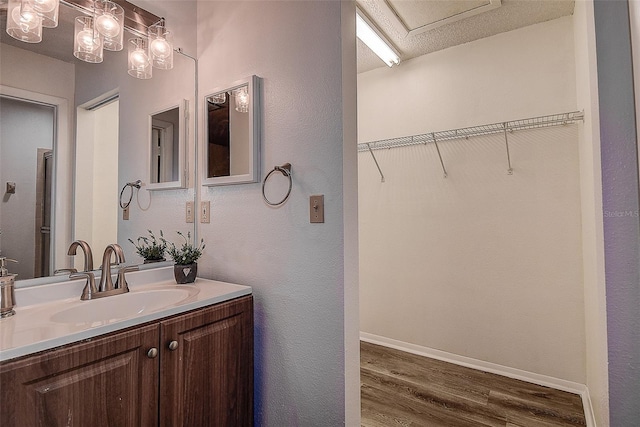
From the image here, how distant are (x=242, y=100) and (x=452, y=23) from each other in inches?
62.7

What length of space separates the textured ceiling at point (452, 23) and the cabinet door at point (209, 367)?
195 centimetres

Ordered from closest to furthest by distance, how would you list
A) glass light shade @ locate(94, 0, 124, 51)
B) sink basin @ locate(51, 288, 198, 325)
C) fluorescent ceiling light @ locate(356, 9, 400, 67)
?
sink basin @ locate(51, 288, 198, 325)
glass light shade @ locate(94, 0, 124, 51)
fluorescent ceiling light @ locate(356, 9, 400, 67)

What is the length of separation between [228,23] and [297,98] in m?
0.68

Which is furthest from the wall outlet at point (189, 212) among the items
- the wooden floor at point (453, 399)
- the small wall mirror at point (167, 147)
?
the wooden floor at point (453, 399)

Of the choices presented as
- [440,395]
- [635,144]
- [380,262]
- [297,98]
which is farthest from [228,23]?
[440,395]

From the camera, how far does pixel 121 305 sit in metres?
1.34

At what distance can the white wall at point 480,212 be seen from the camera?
6.80ft

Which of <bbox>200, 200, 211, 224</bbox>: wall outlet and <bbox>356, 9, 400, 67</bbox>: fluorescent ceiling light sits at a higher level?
<bbox>356, 9, 400, 67</bbox>: fluorescent ceiling light

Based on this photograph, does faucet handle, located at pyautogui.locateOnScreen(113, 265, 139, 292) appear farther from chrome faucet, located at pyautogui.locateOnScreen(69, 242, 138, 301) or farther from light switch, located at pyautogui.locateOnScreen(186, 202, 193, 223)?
light switch, located at pyautogui.locateOnScreen(186, 202, 193, 223)

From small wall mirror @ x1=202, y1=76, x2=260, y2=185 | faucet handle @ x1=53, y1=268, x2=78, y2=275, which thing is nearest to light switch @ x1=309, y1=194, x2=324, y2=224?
small wall mirror @ x1=202, y1=76, x2=260, y2=185

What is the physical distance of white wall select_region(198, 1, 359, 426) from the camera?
1.30 metres

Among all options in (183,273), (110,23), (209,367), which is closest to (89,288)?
(183,273)

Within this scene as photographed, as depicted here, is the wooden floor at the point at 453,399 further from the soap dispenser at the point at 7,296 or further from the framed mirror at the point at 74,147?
the soap dispenser at the point at 7,296

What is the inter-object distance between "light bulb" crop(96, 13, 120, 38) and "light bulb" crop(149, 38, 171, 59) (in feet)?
0.56
